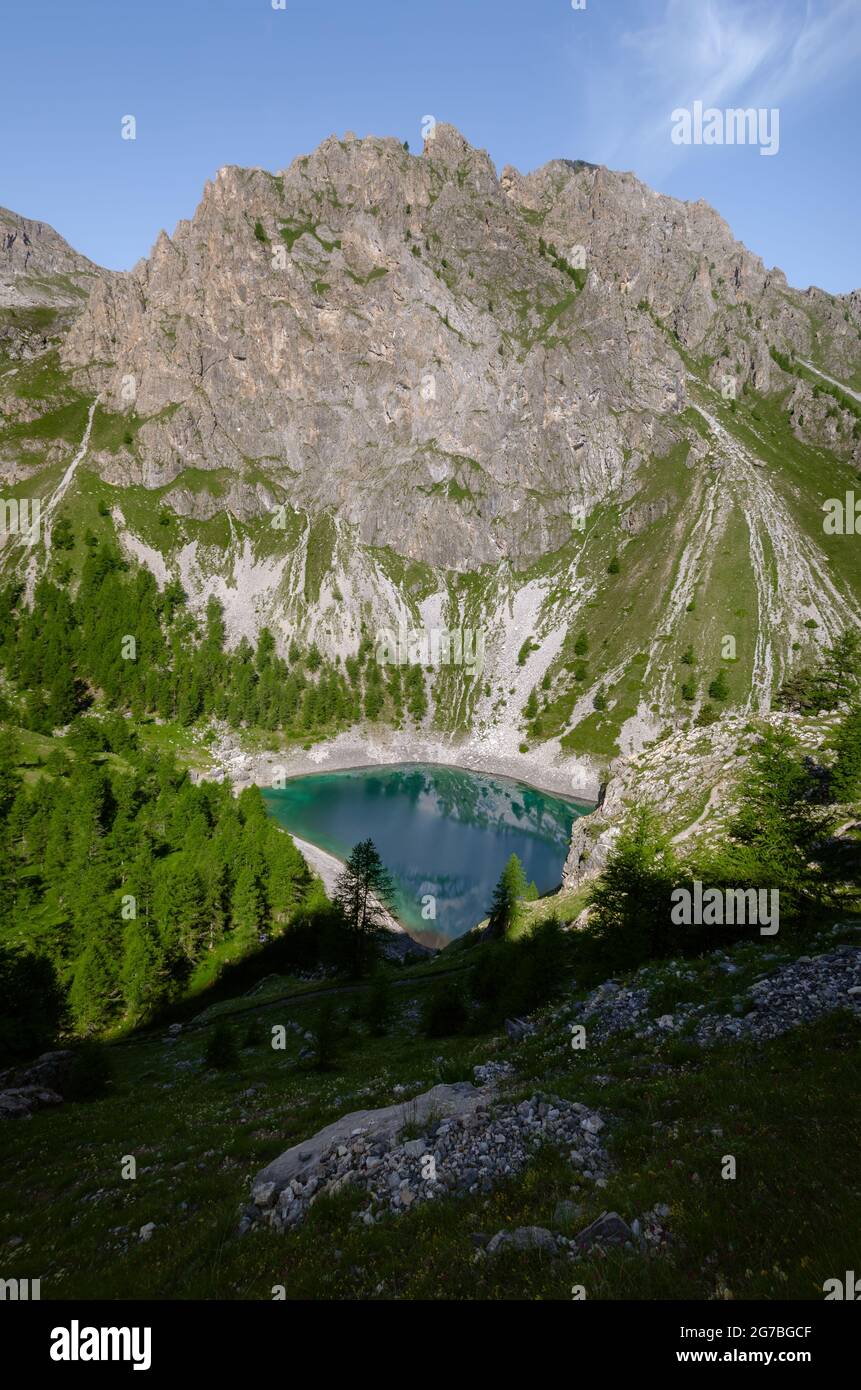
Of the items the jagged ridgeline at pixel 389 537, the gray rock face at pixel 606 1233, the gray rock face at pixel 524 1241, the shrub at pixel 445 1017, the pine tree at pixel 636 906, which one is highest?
the jagged ridgeline at pixel 389 537

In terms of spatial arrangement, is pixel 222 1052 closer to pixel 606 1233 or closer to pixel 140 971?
pixel 140 971

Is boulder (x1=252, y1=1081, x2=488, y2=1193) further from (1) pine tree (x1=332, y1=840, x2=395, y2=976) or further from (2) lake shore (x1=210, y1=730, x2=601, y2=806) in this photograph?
(2) lake shore (x1=210, y1=730, x2=601, y2=806)

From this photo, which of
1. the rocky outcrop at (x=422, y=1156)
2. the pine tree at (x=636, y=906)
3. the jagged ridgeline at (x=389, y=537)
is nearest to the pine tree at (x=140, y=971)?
the pine tree at (x=636, y=906)

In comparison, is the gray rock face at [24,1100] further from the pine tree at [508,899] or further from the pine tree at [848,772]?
the pine tree at [848,772]

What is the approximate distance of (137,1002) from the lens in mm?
48250

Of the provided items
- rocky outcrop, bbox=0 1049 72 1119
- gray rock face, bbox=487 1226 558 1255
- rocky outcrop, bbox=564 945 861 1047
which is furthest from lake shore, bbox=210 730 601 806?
Answer: gray rock face, bbox=487 1226 558 1255

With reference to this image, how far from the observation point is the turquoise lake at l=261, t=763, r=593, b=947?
85.8 meters

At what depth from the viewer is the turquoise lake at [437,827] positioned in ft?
282

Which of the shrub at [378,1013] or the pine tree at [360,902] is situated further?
the pine tree at [360,902]

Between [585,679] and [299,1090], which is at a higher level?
[585,679]

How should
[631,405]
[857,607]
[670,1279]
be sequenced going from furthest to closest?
1. [631,405]
2. [857,607]
3. [670,1279]
